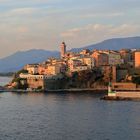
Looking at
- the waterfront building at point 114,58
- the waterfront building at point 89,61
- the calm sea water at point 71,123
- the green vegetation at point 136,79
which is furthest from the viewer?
the waterfront building at point 114,58

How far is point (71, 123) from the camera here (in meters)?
17.8

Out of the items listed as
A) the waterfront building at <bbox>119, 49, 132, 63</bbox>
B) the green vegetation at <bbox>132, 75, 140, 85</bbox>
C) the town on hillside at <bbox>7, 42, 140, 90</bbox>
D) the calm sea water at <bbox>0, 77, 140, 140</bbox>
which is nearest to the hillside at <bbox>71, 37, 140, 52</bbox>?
the waterfront building at <bbox>119, 49, 132, 63</bbox>

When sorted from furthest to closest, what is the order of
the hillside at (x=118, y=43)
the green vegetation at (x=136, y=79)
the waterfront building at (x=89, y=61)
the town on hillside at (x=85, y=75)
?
the hillside at (x=118, y=43) < the waterfront building at (x=89, y=61) < the town on hillside at (x=85, y=75) < the green vegetation at (x=136, y=79)

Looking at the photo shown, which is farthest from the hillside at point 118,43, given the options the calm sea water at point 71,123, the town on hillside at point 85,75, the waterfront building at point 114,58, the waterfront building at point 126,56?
the calm sea water at point 71,123

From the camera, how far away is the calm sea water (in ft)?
49.9

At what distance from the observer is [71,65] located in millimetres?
48062

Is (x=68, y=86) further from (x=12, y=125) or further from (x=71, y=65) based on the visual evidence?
(x=12, y=125)

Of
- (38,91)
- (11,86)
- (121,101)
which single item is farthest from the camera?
(11,86)

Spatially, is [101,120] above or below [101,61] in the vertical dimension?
below

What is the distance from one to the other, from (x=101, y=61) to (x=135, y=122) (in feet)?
103

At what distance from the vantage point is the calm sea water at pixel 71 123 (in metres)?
15.2

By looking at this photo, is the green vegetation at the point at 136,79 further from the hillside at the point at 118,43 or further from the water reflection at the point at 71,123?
the hillside at the point at 118,43

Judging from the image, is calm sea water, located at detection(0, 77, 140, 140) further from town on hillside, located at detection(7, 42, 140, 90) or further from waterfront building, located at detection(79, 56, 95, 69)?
waterfront building, located at detection(79, 56, 95, 69)

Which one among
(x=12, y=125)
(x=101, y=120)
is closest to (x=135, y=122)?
(x=101, y=120)
